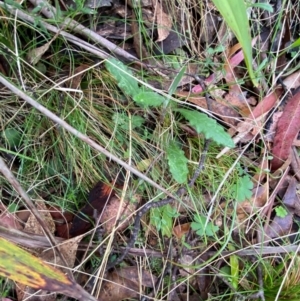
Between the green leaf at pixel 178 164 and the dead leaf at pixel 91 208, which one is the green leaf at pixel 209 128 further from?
the dead leaf at pixel 91 208

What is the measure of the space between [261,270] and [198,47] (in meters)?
0.60

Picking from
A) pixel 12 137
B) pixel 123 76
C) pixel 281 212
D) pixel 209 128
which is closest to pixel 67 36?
pixel 123 76

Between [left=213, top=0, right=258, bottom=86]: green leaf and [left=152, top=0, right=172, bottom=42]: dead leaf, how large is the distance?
18.2 inches

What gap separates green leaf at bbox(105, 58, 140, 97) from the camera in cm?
98

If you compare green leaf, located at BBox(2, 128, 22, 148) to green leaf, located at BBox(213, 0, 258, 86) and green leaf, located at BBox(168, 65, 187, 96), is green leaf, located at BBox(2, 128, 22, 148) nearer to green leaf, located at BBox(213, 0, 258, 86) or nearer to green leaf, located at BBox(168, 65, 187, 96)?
green leaf, located at BBox(168, 65, 187, 96)

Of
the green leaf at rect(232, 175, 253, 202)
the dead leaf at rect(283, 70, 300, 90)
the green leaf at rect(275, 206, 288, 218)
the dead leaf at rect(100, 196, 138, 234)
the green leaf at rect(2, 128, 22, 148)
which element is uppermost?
the green leaf at rect(2, 128, 22, 148)

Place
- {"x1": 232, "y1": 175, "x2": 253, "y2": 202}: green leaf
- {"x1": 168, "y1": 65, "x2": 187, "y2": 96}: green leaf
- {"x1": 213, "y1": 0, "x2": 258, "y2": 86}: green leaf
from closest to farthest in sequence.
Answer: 1. {"x1": 213, "y1": 0, "x2": 258, "y2": 86}: green leaf
2. {"x1": 168, "y1": 65, "x2": 187, "y2": 96}: green leaf
3. {"x1": 232, "y1": 175, "x2": 253, "y2": 202}: green leaf

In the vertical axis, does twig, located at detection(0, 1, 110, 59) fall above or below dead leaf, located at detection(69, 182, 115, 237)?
above

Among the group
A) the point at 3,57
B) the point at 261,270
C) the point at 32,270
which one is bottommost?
the point at 261,270

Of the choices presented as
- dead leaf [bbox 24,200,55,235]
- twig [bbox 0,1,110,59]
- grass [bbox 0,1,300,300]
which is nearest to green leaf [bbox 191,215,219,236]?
grass [bbox 0,1,300,300]

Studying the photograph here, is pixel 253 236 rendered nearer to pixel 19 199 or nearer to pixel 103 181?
pixel 103 181

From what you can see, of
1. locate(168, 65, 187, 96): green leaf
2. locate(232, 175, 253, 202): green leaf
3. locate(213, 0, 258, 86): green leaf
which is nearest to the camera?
locate(213, 0, 258, 86): green leaf

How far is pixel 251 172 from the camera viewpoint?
1.11 m

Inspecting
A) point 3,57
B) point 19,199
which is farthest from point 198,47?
point 19,199
